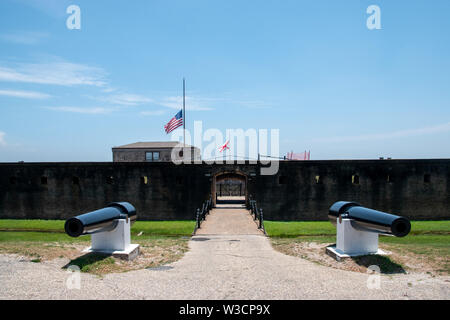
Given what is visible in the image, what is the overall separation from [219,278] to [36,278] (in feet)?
11.3

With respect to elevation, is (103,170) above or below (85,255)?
above

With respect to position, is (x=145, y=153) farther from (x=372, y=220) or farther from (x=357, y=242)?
(x=372, y=220)

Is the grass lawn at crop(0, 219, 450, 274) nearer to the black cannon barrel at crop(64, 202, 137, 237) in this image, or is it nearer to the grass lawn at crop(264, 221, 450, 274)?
the grass lawn at crop(264, 221, 450, 274)

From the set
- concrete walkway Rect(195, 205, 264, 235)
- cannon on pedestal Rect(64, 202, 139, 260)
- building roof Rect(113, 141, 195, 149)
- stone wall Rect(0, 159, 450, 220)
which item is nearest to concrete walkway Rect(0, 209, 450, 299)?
cannon on pedestal Rect(64, 202, 139, 260)

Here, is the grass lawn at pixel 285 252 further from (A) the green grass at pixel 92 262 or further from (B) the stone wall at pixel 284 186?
(B) the stone wall at pixel 284 186

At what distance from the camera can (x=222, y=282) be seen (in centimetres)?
661

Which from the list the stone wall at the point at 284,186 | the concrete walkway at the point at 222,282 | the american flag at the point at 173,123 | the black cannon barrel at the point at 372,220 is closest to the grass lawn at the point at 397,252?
the concrete walkway at the point at 222,282

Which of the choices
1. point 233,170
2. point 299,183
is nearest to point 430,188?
point 299,183

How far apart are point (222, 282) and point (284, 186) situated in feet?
44.2

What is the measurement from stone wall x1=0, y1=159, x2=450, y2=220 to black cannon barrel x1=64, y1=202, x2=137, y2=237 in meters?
10.0

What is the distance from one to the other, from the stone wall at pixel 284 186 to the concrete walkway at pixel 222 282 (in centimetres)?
1072
